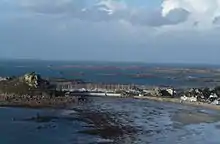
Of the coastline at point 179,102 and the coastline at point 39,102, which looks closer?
the coastline at point 39,102

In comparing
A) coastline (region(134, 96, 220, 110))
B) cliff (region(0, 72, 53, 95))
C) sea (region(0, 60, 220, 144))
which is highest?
cliff (region(0, 72, 53, 95))

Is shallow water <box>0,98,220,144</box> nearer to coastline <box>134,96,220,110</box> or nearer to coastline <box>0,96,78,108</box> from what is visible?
coastline <box>0,96,78,108</box>

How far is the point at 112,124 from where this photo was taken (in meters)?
60.9

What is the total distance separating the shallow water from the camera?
5019 centimetres

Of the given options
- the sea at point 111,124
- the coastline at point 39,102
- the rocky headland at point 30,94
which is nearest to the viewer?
the sea at point 111,124

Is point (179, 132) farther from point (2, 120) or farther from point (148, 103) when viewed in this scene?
point (148, 103)

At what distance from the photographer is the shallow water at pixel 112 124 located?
165ft

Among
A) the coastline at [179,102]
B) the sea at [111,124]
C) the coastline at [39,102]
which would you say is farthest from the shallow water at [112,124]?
the coastline at [179,102]

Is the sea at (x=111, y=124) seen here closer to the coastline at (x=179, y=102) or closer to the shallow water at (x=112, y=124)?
the shallow water at (x=112, y=124)

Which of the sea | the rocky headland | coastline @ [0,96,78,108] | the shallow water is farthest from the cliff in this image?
the shallow water

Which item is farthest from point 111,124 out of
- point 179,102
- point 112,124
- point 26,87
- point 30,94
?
point 26,87

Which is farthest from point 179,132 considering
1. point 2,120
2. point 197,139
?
point 2,120

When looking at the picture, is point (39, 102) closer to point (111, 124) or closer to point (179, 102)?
point (111, 124)

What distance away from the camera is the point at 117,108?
79.1m
